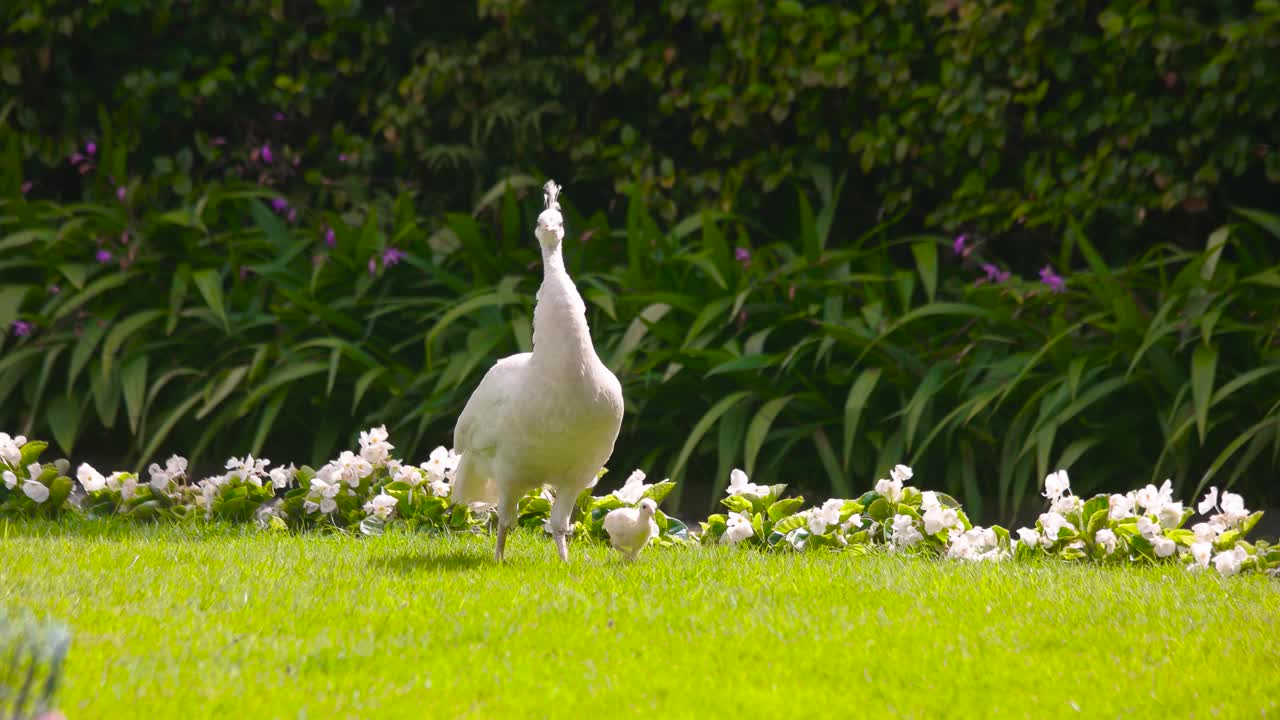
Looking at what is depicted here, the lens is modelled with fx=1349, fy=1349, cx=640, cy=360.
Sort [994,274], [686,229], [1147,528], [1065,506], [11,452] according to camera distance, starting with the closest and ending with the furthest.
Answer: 1. [1147,528]
2. [1065,506]
3. [11,452]
4. [994,274]
5. [686,229]

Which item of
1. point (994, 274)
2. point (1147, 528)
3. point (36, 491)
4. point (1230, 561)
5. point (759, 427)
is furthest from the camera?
point (994, 274)

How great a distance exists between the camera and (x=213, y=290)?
19.3 feet

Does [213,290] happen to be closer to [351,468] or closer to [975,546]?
[351,468]

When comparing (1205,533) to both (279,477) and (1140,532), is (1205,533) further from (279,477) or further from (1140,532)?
(279,477)

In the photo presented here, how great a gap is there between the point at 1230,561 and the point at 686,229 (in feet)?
9.61

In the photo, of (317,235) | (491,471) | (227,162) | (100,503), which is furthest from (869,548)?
(227,162)

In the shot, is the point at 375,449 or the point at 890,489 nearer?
the point at 890,489

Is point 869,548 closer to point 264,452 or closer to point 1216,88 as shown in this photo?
point 1216,88

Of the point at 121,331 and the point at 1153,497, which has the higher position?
the point at 121,331

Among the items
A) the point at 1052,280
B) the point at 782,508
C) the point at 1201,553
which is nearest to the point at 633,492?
the point at 782,508

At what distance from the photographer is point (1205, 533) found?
4199 millimetres

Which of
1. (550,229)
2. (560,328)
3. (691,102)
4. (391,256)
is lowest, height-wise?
(391,256)

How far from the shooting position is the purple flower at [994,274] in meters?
5.72

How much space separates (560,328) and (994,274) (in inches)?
108
